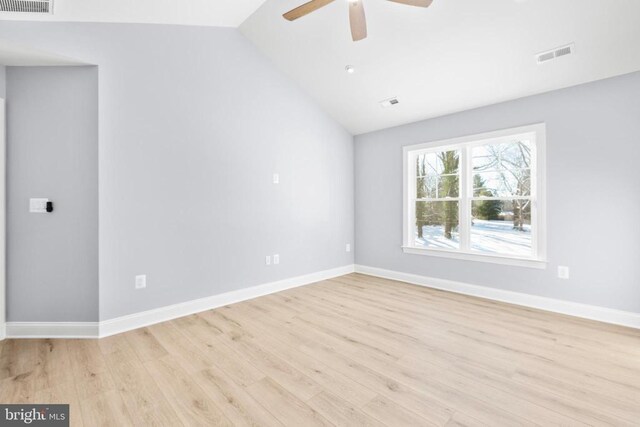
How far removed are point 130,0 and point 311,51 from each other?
6.29 ft

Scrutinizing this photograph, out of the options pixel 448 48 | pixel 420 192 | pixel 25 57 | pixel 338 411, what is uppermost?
pixel 448 48

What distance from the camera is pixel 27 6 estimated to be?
2.25 meters

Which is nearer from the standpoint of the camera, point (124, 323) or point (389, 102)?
point (124, 323)

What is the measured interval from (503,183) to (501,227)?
22.1 inches

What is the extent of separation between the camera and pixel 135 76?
292 cm

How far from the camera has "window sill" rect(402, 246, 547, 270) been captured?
345cm

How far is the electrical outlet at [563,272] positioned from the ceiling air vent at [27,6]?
5300 millimetres

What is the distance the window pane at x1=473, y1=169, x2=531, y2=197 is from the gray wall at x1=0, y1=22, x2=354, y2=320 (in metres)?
2.32

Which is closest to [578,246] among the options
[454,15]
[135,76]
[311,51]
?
[454,15]

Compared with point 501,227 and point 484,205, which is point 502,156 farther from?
Answer: point 501,227

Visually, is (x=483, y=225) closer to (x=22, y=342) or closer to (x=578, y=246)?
(x=578, y=246)

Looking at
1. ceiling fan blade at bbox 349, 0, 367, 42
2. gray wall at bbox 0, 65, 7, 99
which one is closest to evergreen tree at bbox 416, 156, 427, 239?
ceiling fan blade at bbox 349, 0, 367, 42

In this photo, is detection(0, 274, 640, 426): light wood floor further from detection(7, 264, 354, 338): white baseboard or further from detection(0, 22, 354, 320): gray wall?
detection(0, 22, 354, 320): gray wall

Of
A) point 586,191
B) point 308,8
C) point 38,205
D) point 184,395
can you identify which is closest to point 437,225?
point 586,191
